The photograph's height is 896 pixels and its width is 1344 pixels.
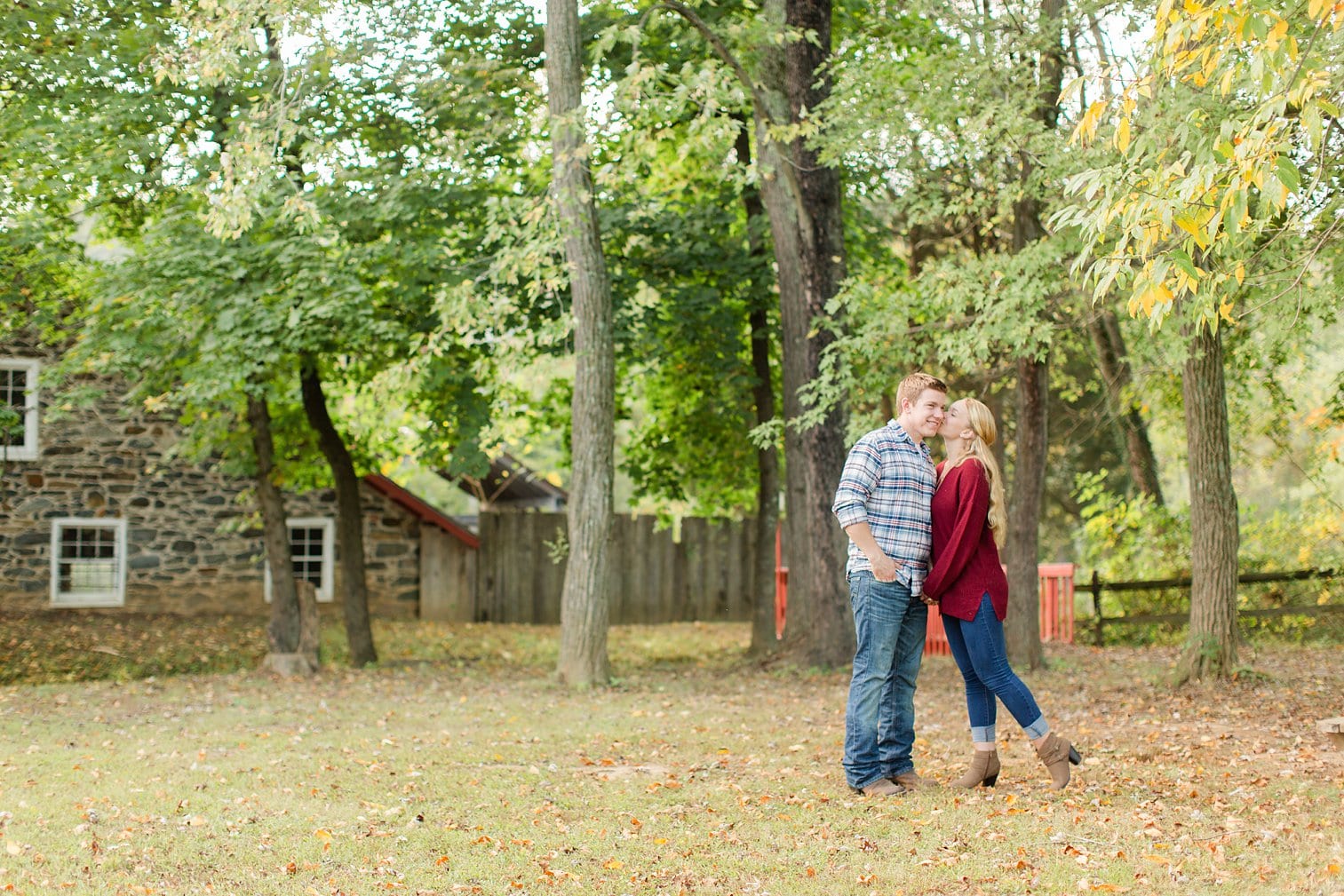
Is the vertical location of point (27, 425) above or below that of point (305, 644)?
above

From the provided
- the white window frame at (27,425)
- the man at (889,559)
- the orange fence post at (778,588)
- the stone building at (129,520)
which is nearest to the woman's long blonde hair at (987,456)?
the man at (889,559)

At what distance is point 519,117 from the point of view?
41.0ft

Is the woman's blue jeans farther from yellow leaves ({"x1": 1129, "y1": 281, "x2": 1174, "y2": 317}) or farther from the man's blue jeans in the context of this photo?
yellow leaves ({"x1": 1129, "y1": 281, "x2": 1174, "y2": 317})

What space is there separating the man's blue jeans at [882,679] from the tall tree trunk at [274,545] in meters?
9.23

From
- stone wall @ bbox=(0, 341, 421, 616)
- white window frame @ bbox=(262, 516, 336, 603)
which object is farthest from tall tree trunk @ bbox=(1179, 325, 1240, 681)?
white window frame @ bbox=(262, 516, 336, 603)

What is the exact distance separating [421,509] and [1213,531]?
43.6 ft

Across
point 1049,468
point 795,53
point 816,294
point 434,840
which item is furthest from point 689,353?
point 1049,468

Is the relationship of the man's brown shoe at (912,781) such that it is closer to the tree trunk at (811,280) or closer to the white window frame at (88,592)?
the tree trunk at (811,280)

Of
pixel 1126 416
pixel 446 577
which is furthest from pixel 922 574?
pixel 446 577

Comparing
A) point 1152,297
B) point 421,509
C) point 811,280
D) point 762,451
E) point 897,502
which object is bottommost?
point 897,502

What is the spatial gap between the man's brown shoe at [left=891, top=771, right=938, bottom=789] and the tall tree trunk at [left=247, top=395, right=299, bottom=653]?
933 centimetres

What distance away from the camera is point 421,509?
19984 mm

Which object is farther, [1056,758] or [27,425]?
[27,425]

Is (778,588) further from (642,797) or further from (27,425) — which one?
(27,425)
